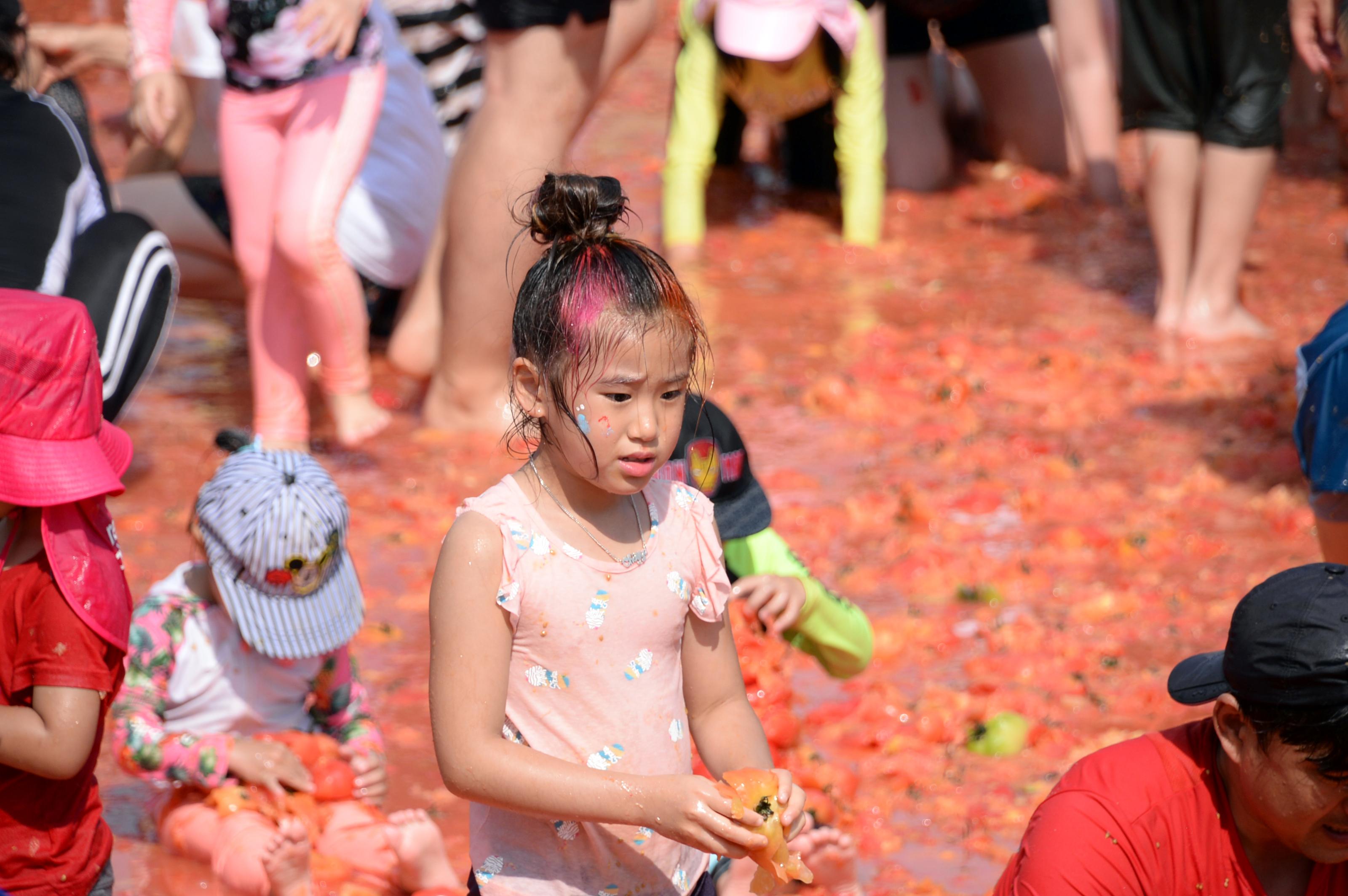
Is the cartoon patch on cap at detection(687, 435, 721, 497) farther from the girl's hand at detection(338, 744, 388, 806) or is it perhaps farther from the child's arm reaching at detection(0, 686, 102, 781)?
the child's arm reaching at detection(0, 686, 102, 781)

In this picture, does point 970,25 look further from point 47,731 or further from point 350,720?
point 47,731

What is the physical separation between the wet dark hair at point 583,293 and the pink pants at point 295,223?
257cm

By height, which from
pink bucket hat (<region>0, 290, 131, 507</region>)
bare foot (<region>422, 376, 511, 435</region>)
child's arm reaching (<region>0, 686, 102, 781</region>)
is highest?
pink bucket hat (<region>0, 290, 131, 507</region>)

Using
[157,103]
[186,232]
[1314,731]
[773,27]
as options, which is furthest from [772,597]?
[773,27]

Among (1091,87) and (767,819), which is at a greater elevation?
(767,819)

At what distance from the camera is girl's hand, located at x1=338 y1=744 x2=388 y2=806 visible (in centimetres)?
291

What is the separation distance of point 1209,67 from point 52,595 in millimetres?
4708

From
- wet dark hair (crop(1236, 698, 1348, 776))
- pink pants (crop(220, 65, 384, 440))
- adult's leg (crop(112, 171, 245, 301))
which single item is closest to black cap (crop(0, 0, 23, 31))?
pink pants (crop(220, 65, 384, 440))

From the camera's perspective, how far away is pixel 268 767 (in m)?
2.76

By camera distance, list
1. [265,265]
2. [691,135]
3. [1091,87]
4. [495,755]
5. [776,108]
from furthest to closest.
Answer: [1091,87] → [776,108] → [691,135] → [265,265] → [495,755]

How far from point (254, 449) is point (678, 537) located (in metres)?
1.26

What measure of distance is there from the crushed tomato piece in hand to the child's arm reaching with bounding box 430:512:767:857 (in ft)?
0.08

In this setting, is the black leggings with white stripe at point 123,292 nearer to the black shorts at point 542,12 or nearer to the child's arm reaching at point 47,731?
the black shorts at point 542,12

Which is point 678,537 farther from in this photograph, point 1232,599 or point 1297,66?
point 1297,66
